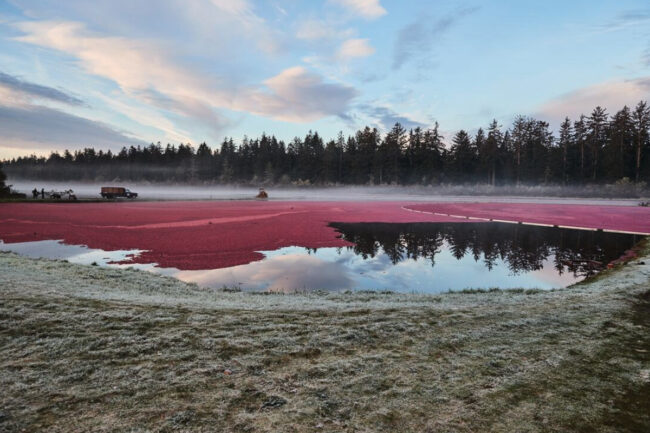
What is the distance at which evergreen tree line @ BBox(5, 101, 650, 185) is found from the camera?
88.0 metres

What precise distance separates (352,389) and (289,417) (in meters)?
0.98

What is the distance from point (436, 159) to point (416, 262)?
11237 centimetres

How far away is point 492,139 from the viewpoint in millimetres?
108688

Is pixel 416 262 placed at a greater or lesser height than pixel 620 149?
lesser

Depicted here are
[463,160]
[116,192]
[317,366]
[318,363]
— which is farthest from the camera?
[463,160]

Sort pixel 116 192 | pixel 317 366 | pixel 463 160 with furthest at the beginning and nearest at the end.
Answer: pixel 463 160, pixel 116 192, pixel 317 366

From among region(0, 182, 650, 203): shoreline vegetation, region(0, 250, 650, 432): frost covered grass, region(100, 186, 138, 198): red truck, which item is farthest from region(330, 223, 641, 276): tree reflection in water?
region(100, 186, 138, 198): red truck

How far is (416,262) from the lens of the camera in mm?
18094

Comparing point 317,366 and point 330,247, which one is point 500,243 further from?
point 317,366

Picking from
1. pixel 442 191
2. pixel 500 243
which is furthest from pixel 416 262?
pixel 442 191

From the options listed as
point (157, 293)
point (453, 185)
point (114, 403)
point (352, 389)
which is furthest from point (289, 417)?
point (453, 185)

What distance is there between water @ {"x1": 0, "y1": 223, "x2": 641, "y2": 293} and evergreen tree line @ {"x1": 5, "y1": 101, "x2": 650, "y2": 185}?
279ft

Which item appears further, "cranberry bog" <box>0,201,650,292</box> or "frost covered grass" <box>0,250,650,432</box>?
"cranberry bog" <box>0,201,650,292</box>

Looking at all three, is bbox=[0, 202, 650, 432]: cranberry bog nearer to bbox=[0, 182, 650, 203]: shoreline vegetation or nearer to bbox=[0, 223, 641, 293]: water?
bbox=[0, 223, 641, 293]: water
